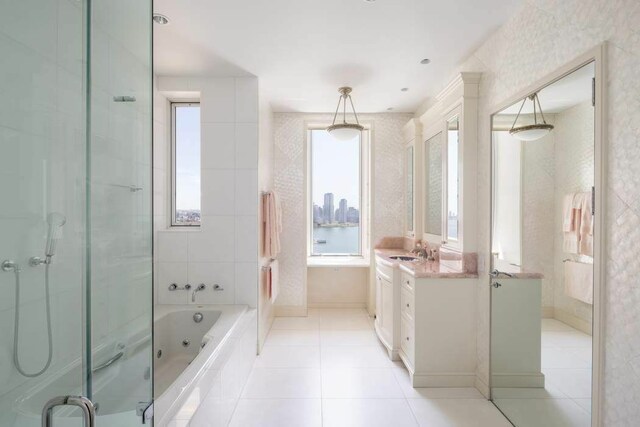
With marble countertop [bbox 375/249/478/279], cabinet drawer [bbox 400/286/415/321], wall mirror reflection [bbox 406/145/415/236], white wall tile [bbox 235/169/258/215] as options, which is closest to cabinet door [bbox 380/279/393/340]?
cabinet drawer [bbox 400/286/415/321]

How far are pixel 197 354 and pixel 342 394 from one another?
3.93 ft

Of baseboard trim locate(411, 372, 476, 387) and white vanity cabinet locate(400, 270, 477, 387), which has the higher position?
white vanity cabinet locate(400, 270, 477, 387)

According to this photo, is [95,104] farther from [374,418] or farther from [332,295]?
[332,295]

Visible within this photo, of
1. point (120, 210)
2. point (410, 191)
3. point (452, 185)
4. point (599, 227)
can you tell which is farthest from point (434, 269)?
point (120, 210)

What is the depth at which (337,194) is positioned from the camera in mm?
4605

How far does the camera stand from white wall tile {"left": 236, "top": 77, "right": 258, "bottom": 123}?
3.01 m

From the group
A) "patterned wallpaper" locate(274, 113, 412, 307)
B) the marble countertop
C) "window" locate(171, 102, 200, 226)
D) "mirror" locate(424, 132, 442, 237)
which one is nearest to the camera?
the marble countertop

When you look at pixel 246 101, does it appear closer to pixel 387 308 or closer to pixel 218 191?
pixel 218 191

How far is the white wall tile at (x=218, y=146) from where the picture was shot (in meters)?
3.00

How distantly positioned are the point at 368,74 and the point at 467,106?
0.97 meters

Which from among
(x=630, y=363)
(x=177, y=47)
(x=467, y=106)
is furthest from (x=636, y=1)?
(x=177, y=47)

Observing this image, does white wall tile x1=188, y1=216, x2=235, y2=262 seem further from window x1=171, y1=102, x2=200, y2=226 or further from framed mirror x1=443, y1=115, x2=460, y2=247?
framed mirror x1=443, y1=115, x2=460, y2=247

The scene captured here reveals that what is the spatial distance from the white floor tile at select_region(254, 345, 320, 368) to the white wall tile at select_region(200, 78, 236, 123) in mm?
2289

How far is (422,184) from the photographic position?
3600mm
